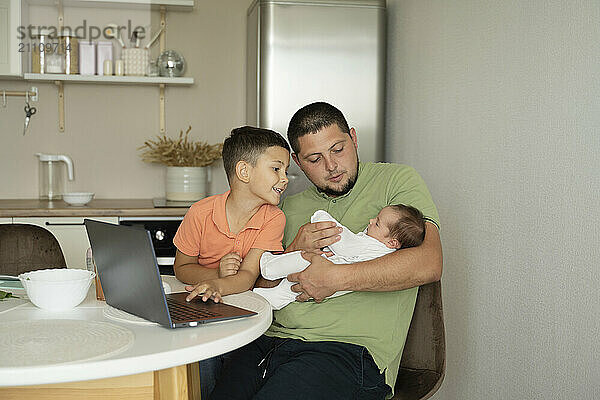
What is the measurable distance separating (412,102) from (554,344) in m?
1.43

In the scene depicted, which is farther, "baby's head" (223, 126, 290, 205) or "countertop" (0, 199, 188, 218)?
"countertop" (0, 199, 188, 218)

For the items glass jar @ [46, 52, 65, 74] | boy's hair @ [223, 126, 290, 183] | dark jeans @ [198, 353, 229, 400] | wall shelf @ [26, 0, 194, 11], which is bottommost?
dark jeans @ [198, 353, 229, 400]

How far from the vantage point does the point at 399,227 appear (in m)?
1.79

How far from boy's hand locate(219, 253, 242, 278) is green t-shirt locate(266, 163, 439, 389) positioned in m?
0.20

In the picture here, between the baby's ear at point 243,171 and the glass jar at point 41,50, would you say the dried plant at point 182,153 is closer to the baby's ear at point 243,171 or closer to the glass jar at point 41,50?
the glass jar at point 41,50

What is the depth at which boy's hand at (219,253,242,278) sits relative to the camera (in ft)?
5.77

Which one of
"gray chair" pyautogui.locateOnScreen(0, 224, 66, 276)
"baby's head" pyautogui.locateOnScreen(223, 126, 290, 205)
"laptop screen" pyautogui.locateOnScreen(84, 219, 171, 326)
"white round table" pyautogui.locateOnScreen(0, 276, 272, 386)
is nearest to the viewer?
"white round table" pyautogui.locateOnScreen(0, 276, 272, 386)

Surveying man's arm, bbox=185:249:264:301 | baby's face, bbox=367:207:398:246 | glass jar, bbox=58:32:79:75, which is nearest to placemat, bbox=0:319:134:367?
man's arm, bbox=185:249:264:301

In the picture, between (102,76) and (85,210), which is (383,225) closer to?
(85,210)

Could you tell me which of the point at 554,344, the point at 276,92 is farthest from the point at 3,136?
the point at 554,344

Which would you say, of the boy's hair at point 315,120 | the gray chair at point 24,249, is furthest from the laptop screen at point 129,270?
A: the gray chair at point 24,249

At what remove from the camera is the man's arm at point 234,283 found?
58.7 inches

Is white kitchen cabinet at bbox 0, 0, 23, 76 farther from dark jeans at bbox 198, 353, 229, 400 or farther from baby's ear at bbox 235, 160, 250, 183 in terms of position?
dark jeans at bbox 198, 353, 229, 400

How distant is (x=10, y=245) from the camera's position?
250cm
